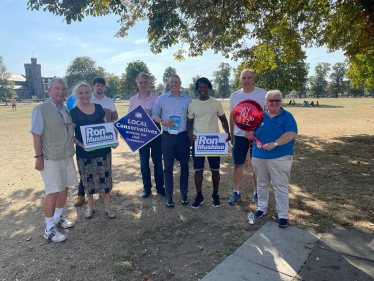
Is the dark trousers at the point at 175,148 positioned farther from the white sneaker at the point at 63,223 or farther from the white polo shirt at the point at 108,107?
the white sneaker at the point at 63,223

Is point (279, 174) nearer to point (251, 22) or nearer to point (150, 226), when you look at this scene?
point (150, 226)

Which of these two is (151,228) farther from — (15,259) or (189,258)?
(15,259)

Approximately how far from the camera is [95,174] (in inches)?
171

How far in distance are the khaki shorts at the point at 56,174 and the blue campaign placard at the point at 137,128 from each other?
1.28m

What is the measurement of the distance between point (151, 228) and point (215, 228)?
3.42 feet

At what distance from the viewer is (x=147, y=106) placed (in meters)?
5.28

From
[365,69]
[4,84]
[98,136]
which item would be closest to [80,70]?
[4,84]

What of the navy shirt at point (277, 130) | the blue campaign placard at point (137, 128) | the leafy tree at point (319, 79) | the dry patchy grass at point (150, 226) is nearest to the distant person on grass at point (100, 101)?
the dry patchy grass at point (150, 226)

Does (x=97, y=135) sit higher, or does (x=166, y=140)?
(x=97, y=135)

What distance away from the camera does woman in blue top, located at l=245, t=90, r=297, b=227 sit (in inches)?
149

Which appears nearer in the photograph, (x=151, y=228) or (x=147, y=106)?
(x=151, y=228)

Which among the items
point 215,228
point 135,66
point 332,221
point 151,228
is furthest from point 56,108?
point 135,66

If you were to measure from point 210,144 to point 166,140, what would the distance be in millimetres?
823

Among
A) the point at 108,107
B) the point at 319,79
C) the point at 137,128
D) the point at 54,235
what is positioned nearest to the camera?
the point at 54,235
